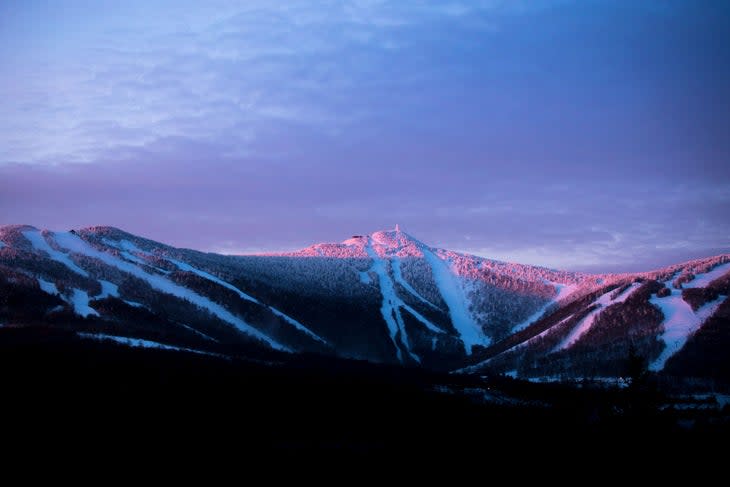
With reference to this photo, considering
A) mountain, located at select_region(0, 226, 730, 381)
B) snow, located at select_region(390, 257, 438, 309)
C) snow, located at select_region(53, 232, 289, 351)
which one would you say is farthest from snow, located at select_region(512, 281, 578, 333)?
snow, located at select_region(53, 232, 289, 351)

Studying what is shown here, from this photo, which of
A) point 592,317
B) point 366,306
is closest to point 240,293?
point 366,306

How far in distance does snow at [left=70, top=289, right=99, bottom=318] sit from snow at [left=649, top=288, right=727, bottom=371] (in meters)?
67.8

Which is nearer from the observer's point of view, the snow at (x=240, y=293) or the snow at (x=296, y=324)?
the snow at (x=240, y=293)

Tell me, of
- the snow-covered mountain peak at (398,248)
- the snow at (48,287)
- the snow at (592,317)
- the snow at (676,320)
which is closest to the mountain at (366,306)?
the snow at (676,320)

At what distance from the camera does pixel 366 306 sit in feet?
471

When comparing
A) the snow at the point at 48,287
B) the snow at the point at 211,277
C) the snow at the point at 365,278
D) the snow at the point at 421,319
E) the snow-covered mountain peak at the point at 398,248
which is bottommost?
the snow at the point at 421,319

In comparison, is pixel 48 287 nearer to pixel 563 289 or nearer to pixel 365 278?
pixel 365 278

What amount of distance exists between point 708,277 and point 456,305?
6368 cm

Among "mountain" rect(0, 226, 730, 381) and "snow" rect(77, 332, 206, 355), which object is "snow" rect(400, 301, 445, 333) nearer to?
"mountain" rect(0, 226, 730, 381)

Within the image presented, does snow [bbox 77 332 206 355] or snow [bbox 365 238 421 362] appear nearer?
snow [bbox 77 332 206 355]

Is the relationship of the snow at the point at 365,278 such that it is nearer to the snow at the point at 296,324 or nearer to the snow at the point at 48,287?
the snow at the point at 296,324

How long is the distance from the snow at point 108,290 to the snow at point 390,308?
55.8 meters

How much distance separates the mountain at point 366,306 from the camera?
82.4 m

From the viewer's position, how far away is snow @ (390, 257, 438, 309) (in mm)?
159625
